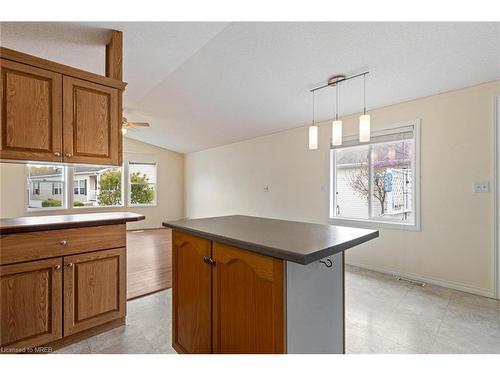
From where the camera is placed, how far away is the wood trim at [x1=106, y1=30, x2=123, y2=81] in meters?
2.22

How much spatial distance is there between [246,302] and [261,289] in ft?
0.44

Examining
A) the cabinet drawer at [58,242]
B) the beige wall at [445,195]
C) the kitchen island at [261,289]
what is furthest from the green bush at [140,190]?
the kitchen island at [261,289]

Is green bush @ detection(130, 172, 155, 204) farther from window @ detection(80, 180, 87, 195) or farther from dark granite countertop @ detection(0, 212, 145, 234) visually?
dark granite countertop @ detection(0, 212, 145, 234)

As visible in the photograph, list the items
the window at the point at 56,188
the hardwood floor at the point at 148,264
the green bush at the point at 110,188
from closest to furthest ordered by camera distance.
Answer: the hardwood floor at the point at 148,264
the window at the point at 56,188
the green bush at the point at 110,188

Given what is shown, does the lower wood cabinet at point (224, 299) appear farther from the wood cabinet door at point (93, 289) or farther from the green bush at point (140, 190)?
the green bush at point (140, 190)

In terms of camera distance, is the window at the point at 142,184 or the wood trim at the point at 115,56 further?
the window at the point at 142,184

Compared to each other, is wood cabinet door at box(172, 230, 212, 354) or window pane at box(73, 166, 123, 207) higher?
window pane at box(73, 166, 123, 207)

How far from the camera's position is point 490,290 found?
264 cm

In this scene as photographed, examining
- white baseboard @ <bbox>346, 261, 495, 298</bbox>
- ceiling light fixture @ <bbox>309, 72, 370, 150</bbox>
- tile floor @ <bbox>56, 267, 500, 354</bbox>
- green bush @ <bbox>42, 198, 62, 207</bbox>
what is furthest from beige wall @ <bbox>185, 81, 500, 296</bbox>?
green bush @ <bbox>42, 198, 62, 207</bbox>

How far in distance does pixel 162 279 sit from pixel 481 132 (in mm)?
3984

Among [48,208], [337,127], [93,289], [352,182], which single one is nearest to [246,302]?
[93,289]

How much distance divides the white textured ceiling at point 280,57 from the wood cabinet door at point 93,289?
190 cm

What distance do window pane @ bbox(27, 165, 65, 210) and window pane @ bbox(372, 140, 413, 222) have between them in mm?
6421

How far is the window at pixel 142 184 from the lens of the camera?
279 inches
